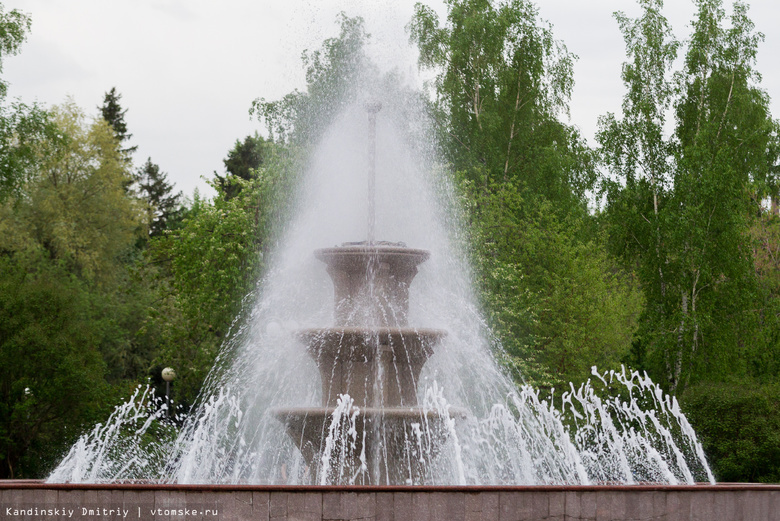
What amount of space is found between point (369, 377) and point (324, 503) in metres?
3.73

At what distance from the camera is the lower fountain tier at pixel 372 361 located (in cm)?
1124

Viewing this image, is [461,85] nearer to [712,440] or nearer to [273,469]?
[712,440]

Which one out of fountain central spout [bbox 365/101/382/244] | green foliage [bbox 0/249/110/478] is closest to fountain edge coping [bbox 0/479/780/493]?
fountain central spout [bbox 365/101/382/244]

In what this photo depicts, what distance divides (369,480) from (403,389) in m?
1.14

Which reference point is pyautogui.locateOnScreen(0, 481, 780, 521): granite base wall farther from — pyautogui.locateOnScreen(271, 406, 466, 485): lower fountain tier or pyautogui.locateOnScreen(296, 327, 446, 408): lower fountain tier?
pyautogui.locateOnScreen(296, 327, 446, 408): lower fountain tier

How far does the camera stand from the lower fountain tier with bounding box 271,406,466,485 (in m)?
10.8

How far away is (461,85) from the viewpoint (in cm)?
3234

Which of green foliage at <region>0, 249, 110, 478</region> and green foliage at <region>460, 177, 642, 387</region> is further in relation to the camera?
green foliage at <region>460, 177, 642, 387</region>

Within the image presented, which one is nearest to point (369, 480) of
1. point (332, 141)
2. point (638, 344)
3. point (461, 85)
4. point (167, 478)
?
point (167, 478)

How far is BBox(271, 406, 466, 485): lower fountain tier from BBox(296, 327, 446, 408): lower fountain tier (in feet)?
1.62

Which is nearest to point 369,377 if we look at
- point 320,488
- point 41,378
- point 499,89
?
point 320,488

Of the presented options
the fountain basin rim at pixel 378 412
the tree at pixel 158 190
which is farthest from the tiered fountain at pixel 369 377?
the tree at pixel 158 190

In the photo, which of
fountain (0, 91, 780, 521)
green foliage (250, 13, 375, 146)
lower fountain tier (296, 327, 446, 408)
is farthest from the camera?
green foliage (250, 13, 375, 146)

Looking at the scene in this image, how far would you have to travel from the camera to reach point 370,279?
38.8 feet
